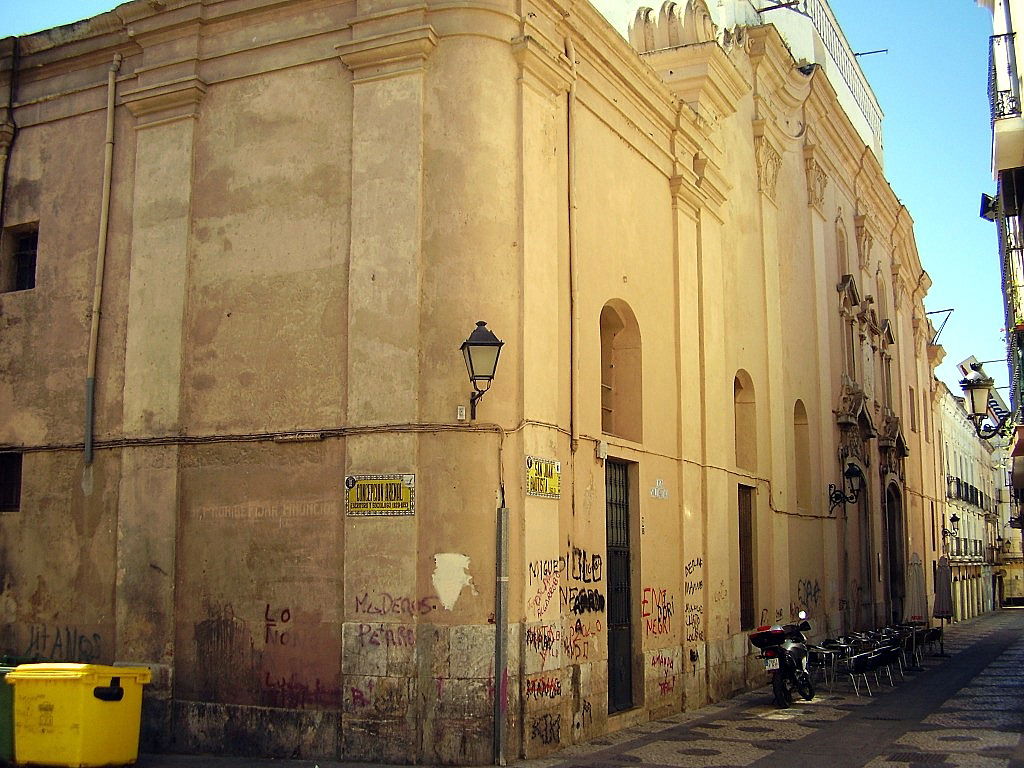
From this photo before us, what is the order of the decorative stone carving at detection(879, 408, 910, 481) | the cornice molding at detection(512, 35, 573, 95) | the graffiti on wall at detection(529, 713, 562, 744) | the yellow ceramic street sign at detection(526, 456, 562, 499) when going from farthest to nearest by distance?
the decorative stone carving at detection(879, 408, 910, 481), the cornice molding at detection(512, 35, 573, 95), the yellow ceramic street sign at detection(526, 456, 562, 499), the graffiti on wall at detection(529, 713, 562, 744)

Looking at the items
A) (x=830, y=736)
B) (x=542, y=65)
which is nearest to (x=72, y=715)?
(x=542, y=65)

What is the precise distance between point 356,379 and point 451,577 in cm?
222

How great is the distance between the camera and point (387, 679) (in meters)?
10.8

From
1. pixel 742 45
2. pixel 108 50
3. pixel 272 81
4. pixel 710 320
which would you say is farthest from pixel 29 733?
pixel 742 45

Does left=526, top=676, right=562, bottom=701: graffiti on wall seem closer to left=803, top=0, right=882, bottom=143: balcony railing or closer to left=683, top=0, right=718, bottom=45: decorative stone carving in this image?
left=683, top=0, right=718, bottom=45: decorative stone carving

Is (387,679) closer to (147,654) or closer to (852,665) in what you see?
(147,654)

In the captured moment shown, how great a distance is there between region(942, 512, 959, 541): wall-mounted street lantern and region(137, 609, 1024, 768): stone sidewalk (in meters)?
21.3

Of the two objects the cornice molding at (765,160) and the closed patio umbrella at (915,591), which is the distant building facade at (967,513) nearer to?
the closed patio umbrella at (915,591)

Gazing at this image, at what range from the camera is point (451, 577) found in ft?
35.6

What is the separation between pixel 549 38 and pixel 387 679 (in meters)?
7.02

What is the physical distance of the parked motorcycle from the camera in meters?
15.4

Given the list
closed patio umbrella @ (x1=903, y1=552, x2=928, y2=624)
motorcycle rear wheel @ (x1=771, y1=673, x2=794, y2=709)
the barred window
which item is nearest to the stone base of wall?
the barred window

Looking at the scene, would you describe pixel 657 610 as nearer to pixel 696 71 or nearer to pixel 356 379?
pixel 356 379

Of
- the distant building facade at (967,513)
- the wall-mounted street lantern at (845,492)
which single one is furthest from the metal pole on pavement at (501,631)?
the distant building facade at (967,513)
